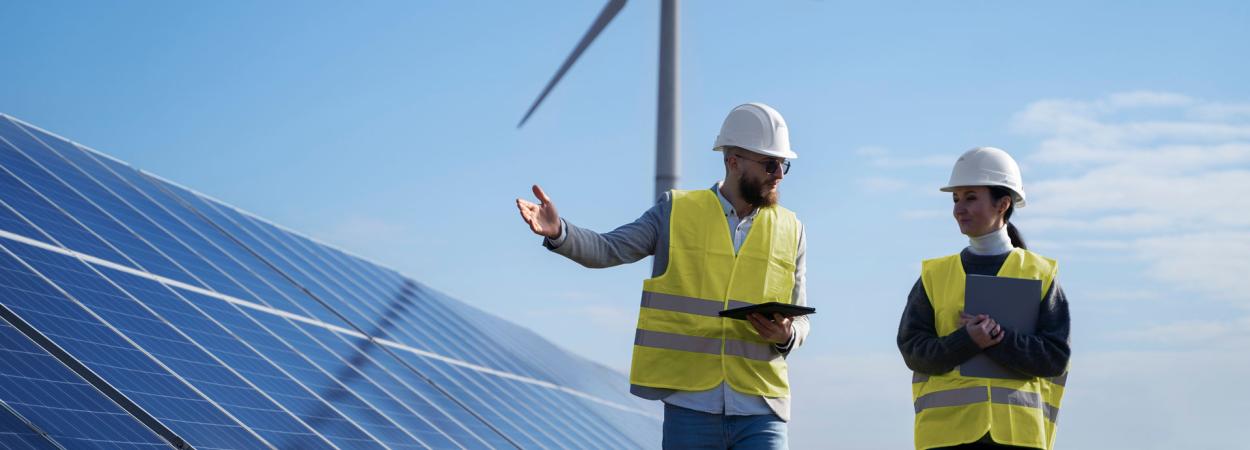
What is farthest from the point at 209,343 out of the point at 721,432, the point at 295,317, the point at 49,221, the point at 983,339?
the point at 983,339

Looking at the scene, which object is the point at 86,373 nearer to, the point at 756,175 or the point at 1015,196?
the point at 756,175

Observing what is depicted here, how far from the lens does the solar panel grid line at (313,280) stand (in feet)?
51.8

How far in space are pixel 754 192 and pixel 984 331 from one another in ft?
4.73

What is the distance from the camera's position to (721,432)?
24.2ft

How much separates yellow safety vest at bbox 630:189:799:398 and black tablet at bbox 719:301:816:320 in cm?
24

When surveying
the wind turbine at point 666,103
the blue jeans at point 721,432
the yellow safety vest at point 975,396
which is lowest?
the blue jeans at point 721,432

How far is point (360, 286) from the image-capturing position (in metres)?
19.8

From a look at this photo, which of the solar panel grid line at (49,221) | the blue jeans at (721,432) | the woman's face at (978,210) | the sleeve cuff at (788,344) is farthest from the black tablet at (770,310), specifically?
the solar panel grid line at (49,221)

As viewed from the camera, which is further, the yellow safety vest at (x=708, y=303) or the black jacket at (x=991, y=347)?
the yellow safety vest at (x=708, y=303)

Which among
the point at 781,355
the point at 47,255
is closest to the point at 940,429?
the point at 781,355

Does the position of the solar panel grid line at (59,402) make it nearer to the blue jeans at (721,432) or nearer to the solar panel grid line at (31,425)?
the solar panel grid line at (31,425)

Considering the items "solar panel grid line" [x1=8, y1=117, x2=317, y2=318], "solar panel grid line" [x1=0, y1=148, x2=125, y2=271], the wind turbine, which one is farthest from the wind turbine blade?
"solar panel grid line" [x1=0, y1=148, x2=125, y2=271]

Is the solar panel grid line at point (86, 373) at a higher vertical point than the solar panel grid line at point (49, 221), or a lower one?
lower

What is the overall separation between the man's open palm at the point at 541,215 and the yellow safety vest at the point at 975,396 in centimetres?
210
